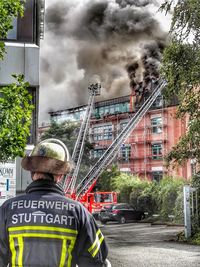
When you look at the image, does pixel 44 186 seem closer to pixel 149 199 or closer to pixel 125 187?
pixel 149 199

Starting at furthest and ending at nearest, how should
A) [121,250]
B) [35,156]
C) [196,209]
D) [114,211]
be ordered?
[114,211]
[196,209]
[121,250]
[35,156]

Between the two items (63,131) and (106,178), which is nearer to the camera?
(106,178)

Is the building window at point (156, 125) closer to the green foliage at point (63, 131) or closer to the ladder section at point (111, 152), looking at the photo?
the ladder section at point (111, 152)

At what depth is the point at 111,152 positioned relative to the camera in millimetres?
47688

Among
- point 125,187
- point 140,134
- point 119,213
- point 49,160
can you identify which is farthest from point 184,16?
point 140,134

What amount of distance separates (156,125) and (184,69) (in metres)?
39.2

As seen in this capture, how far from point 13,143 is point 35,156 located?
5.21 meters

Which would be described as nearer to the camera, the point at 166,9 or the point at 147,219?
the point at 166,9

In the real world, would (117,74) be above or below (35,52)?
above

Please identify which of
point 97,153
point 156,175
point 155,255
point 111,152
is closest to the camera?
point 155,255

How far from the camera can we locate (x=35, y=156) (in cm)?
263

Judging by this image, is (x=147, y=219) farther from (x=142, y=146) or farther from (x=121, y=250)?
(x=142, y=146)

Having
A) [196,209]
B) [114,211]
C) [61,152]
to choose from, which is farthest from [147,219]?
[61,152]

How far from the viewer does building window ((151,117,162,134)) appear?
2162 inches
